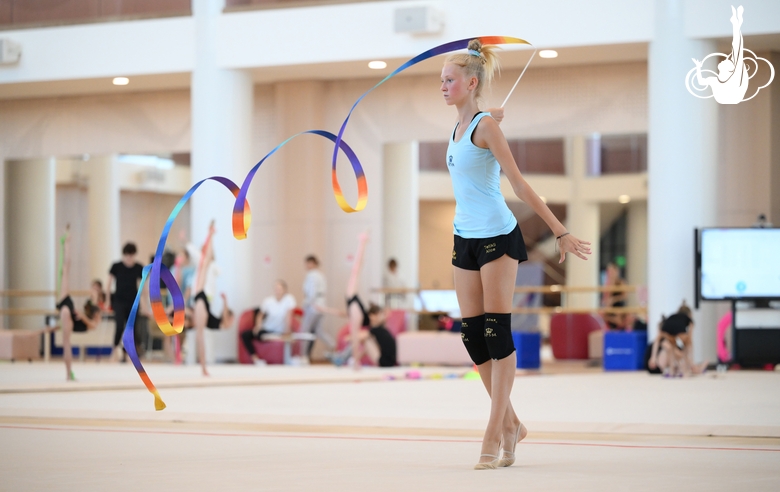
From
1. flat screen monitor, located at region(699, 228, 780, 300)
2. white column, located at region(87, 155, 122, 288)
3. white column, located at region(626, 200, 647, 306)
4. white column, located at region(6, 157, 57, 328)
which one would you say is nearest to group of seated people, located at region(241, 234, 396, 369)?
flat screen monitor, located at region(699, 228, 780, 300)

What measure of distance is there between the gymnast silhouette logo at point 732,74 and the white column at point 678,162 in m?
0.11

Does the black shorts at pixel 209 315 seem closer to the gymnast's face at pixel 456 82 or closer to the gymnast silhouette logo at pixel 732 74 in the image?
the gymnast silhouette logo at pixel 732 74

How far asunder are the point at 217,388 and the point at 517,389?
2.53 meters

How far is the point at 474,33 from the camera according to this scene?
12.3 meters

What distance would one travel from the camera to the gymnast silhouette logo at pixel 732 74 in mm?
11617

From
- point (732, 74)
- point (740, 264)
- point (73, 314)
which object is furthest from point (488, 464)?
point (732, 74)

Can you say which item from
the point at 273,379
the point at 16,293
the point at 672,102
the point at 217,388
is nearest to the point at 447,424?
the point at 217,388

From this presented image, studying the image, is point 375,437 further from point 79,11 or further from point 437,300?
point 79,11

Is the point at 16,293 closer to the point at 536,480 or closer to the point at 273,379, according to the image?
the point at 273,379

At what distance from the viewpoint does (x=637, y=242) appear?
23.7 m

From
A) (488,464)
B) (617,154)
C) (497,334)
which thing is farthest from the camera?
(617,154)

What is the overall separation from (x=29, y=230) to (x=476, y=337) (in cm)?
1484

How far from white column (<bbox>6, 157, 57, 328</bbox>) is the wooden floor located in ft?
30.1

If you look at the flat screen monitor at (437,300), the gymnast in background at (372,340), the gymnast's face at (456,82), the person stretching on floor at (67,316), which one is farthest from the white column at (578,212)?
the gymnast's face at (456,82)
